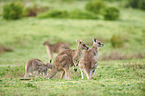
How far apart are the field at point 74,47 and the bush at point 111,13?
11.2 feet

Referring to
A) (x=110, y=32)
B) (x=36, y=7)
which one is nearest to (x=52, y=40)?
(x=110, y=32)

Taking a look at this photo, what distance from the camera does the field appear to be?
781 cm

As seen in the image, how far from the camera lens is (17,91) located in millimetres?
7641

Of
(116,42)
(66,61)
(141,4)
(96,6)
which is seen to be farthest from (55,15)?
(66,61)

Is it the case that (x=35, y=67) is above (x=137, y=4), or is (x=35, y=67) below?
below

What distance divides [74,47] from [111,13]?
1753 centimetres

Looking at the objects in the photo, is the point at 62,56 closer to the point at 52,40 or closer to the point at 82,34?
the point at 52,40

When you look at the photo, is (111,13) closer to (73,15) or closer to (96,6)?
(73,15)

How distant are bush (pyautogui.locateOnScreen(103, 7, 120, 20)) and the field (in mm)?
3424

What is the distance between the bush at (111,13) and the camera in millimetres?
41972

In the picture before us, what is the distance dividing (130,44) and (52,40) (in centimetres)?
969

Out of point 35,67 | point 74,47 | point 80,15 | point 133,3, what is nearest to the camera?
point 35,67

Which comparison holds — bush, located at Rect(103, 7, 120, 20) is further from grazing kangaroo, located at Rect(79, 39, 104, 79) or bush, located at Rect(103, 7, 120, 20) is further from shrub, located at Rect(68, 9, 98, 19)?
grazing kangaroo, located at Rect(79, 39, 104, 79)

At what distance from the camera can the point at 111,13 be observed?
4231 centimetres
